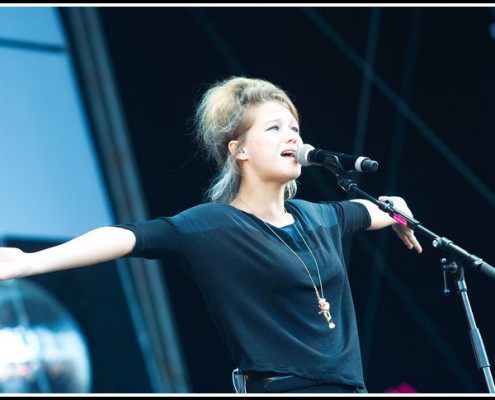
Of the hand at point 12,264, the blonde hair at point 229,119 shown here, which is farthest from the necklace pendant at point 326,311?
the hand at point 12,264

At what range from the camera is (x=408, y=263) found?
3.84 metres

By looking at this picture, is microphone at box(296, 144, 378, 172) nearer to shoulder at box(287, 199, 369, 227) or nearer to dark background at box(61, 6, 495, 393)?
shoulder at box(287, 199, 369, 227)

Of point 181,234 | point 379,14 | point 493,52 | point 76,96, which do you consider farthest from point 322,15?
point 181,234

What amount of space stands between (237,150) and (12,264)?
0.72m

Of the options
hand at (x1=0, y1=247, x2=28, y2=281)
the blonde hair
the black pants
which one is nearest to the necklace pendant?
the black pants

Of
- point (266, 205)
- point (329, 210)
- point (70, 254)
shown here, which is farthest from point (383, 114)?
point (70, 254)

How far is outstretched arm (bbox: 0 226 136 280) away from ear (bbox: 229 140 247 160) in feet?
1.52

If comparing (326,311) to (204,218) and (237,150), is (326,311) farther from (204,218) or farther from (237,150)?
(237,150)

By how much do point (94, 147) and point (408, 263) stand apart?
1.72 metres

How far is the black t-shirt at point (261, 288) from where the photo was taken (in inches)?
74.7

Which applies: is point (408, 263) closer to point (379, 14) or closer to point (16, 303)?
point (379, 14)

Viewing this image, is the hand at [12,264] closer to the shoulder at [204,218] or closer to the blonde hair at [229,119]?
the shoulder at [204,218]

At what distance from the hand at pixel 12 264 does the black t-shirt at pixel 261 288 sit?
9.7 inches

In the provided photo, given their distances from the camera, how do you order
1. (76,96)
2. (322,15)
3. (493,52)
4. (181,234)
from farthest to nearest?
(76,96), (322,15), (493,52), (181,234)
